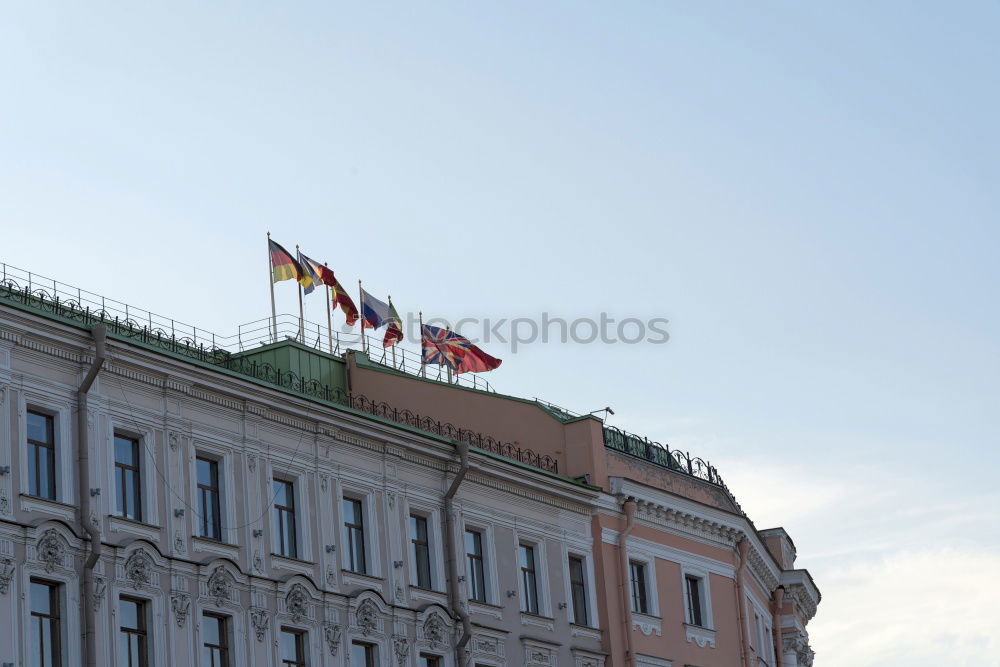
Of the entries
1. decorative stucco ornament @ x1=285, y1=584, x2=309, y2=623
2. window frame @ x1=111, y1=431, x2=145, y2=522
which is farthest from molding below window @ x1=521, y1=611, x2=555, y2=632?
window frame @ x1=111, y1=431, x2=145, y2=522

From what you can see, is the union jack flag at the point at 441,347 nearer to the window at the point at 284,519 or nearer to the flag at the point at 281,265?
the flag at the point at 281,265

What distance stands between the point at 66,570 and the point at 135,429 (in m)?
3.67

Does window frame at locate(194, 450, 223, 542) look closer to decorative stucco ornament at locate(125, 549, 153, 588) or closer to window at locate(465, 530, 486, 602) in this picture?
decorative stucco ornament at locate(125, 549, 153, 588)

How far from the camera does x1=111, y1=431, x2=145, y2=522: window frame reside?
3519 cm

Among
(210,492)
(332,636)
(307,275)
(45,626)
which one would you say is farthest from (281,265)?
(45,626)

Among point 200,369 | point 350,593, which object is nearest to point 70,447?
point 200,369

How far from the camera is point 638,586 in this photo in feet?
160

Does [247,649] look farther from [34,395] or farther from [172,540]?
[34,395]

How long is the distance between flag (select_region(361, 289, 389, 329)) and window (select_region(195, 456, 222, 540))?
12.7 m

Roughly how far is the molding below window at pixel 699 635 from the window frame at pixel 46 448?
20649 mm

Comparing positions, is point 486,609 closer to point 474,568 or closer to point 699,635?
point 474,568

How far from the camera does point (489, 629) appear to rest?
4266 centimetres

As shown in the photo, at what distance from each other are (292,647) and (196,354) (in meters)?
7.29

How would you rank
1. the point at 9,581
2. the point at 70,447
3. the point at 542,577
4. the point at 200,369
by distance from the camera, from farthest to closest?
1. the point at 542,577
2. the point at 200,369
3. the point at 70,447
4. the point at 9,581
